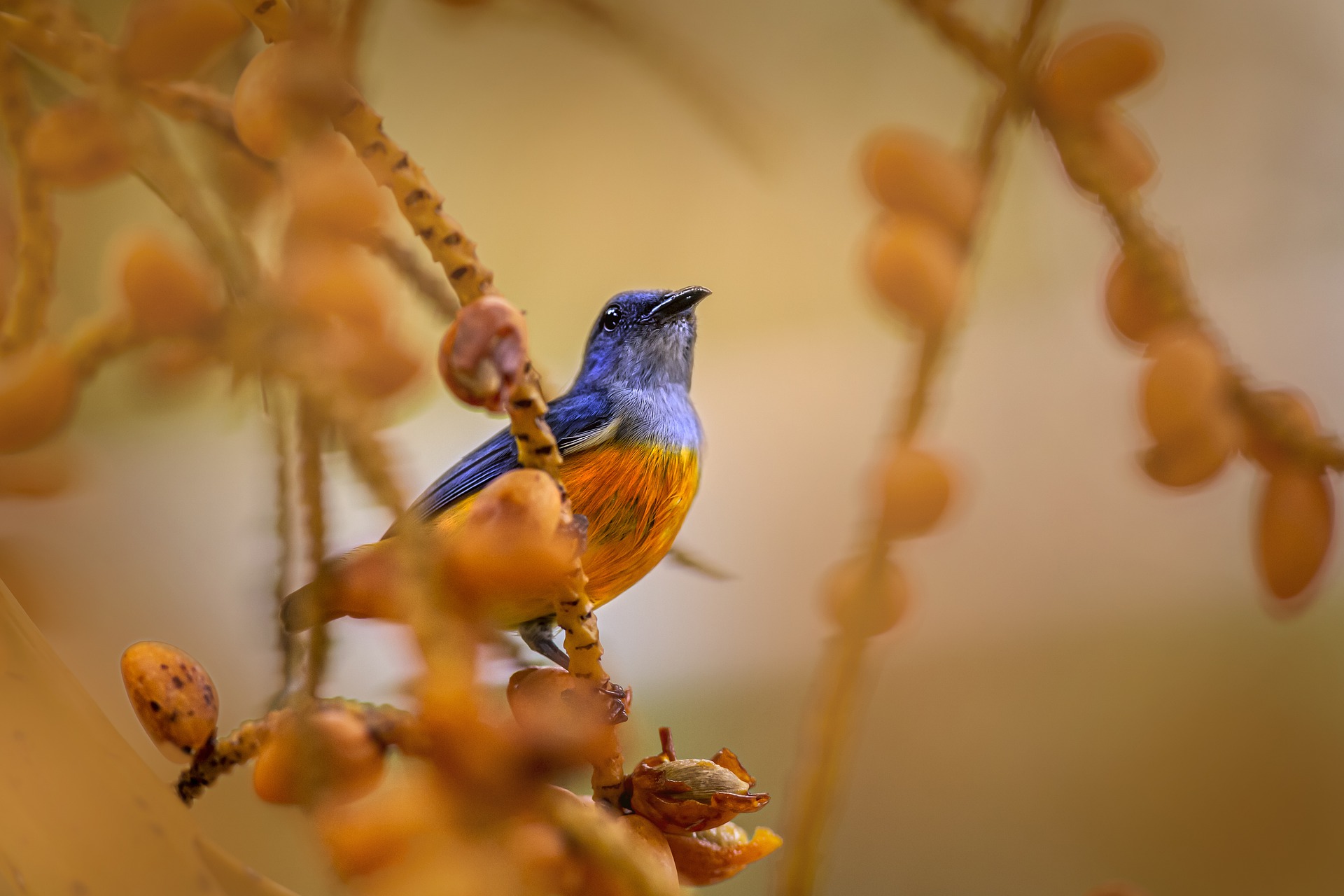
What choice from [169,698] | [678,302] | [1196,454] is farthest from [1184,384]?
[169,698]

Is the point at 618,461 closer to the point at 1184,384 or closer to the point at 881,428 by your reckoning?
the point at 1184,384

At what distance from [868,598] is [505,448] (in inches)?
5.6

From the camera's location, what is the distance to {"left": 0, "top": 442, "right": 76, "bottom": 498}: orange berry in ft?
1.17

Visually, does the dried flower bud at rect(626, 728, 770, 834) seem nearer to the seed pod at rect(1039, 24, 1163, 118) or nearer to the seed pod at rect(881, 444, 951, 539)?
the seed pod at rect(881, 444, 951, 539)

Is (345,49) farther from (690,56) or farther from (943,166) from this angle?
(690,56)

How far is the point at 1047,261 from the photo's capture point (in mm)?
700

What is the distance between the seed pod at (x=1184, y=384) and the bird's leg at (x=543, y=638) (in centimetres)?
21

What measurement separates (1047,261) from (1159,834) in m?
0.40

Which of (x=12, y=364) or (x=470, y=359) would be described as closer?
(x=470, y=359)

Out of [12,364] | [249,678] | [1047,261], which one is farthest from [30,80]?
[1047,261]

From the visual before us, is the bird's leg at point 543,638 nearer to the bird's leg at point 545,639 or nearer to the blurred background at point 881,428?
the bird's leg at point 545,639

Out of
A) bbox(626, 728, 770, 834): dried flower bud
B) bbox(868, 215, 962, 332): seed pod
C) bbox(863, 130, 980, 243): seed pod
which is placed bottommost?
bbox(626, 728, 770, 834): dried flower bud

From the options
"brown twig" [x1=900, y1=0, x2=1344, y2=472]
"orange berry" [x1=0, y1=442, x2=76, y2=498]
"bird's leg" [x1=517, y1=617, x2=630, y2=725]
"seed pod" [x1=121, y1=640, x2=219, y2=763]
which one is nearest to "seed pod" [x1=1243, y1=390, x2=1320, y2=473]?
"brown twig" [x1=900, y1=0, x2=1344, y2=472]

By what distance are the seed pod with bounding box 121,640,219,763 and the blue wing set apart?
0.29 feet
